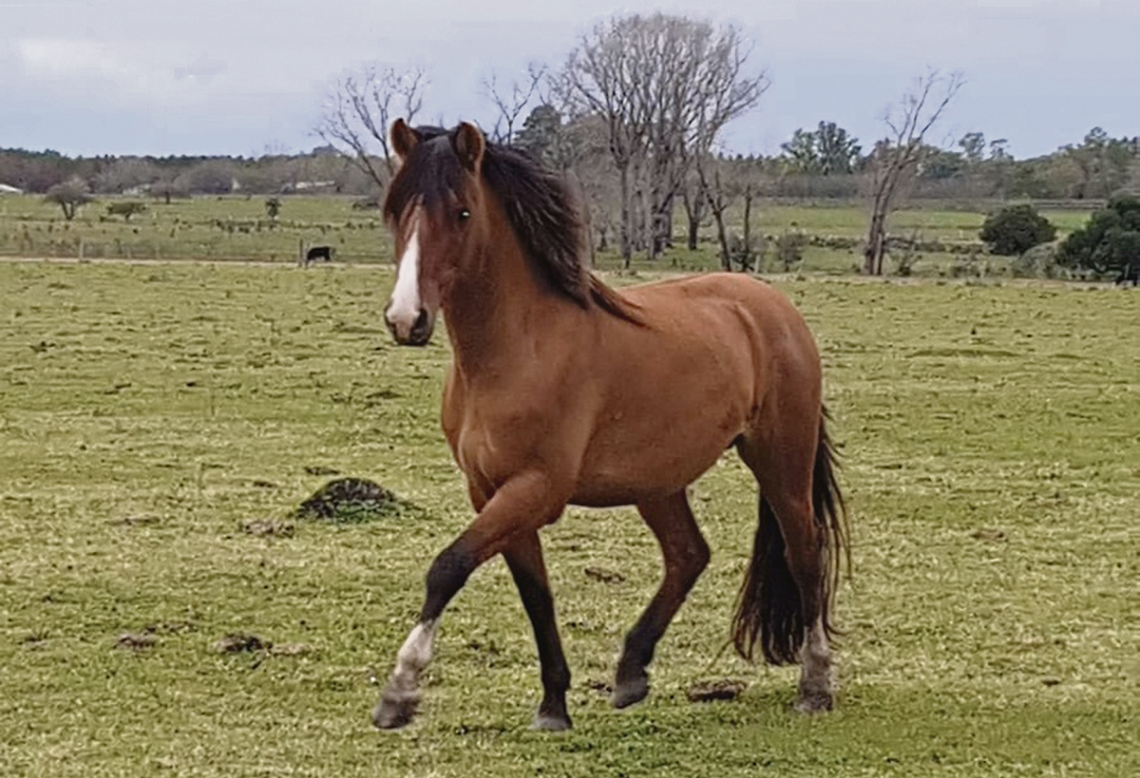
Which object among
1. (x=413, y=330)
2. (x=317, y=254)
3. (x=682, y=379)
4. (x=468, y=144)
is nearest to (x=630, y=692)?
(x=682, y=379)

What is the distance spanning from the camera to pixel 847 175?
88.1 metres

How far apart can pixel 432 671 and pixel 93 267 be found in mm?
32101

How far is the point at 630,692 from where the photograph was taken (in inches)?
248

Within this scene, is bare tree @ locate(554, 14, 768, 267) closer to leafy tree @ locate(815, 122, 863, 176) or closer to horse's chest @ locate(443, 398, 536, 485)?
leafy tree @ locate(815, 122, 863, 176)

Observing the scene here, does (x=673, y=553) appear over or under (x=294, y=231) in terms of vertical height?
over

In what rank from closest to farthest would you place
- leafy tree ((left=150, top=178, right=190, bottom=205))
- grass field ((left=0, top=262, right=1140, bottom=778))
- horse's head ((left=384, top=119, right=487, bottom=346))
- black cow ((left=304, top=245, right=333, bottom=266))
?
horse's head ((left=384, top=119, right=487, bottom=346)) → grass field ((left=0, top=262, right=1140, bottom=778)) → black cow ((left=304, top=245, right=333, bottom=266)) → leafy tree ((left=150, top=178, right=190, bottom=205))

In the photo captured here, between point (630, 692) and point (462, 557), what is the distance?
1497 millimetres

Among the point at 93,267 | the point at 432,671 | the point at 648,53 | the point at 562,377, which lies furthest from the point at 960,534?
the point at 648,53

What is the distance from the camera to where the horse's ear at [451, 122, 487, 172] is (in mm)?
5145

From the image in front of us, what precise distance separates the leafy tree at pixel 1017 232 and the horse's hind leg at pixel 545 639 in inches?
1940

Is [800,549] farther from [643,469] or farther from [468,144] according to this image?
[468,144]

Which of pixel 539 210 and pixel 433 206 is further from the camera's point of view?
pixel 539 210

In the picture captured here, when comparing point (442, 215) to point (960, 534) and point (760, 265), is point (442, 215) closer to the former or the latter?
point (960, 534)

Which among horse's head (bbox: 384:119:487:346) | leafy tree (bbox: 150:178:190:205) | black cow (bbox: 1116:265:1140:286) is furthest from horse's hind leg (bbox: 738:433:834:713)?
leafy tree (bbox: 150:178:190:205)
